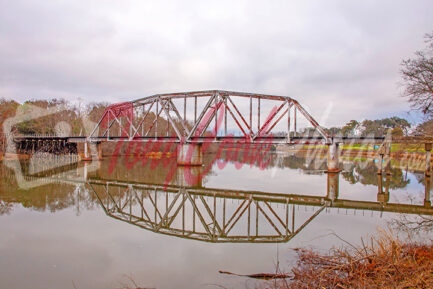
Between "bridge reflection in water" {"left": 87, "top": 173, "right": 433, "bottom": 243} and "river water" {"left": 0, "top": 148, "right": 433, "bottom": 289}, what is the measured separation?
0.18 ft

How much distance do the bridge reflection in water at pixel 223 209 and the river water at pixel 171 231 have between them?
0.05 meters

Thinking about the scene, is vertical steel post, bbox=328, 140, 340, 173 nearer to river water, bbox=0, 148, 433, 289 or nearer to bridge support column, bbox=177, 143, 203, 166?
river water, bbox=0, 148, 433, 289

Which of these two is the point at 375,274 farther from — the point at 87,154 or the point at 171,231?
the point at 87,154

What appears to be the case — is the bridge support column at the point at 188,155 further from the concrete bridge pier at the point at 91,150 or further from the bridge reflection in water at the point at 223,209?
the bridge reflection in water at the point at 223,209

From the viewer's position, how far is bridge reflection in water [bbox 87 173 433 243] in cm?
1198

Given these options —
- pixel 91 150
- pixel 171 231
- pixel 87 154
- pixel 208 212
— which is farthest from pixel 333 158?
pixel 87 154

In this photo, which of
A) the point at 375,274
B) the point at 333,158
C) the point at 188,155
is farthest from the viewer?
the point at 188,155

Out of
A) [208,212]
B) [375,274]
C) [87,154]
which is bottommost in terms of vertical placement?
[208,212]

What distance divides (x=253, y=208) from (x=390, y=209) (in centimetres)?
714

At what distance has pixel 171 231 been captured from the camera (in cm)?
1216

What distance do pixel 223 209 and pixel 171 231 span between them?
458 cm

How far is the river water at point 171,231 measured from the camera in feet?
25.5

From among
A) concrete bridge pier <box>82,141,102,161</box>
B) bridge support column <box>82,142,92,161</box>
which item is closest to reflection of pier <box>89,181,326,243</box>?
bridge support column <box>82,142,92,161</box>

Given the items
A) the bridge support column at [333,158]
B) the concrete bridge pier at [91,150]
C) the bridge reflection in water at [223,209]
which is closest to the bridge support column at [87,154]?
the concrete bridge pier at [91,150]
